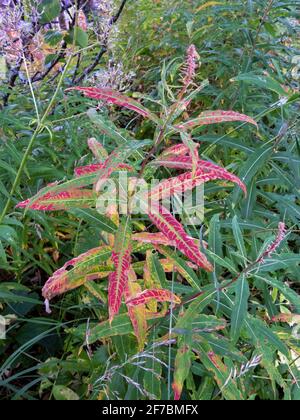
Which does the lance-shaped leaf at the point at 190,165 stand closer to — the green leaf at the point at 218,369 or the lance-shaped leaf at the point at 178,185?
the lance-shaped leaf at the point at 178,185

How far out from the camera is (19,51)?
160 cm

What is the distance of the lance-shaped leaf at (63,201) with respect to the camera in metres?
1.25

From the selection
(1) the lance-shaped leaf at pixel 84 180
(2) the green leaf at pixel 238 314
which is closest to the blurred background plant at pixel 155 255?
(2) the green leaf at pixel 238 314

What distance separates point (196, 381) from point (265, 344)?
458mm

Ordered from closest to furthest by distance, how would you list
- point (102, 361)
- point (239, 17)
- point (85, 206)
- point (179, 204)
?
point (85, 206)
point (179, 204)
point (102, 361)
point (239, 17)

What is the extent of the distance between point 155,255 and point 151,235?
0.33 ft

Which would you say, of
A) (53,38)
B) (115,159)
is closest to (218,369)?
(115,159)

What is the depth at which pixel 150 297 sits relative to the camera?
4.33ft

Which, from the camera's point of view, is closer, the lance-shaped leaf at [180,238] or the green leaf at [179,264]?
the lance-shaped leaf at [180,238]

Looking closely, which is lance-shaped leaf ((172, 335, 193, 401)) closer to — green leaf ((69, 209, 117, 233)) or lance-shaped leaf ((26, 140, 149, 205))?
green leaf ((69, 209, 117, 233))

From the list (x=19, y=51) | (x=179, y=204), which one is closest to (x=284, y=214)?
(x=179, y=204)

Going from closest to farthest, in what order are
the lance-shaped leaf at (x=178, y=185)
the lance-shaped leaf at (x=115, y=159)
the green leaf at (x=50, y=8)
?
the lance-shaped leaf at (x=115, y=159)
the lance-shaped leaf at (x=178, y=185)
the green leaf at (x=50, y=8)

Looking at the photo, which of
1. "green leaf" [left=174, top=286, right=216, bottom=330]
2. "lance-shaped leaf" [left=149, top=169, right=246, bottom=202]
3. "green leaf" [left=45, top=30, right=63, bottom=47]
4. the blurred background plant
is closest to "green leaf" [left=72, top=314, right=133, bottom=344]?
the blurred background plant
